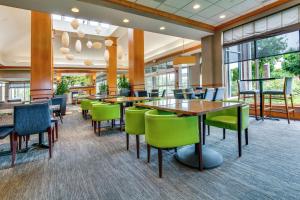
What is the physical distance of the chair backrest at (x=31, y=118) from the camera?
2.34m

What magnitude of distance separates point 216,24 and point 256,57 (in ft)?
6.06

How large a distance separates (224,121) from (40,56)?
588cm

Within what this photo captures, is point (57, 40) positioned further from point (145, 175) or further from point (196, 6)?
point (145, 175)

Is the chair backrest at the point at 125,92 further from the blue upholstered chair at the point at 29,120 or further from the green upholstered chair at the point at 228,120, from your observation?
the green upholstered chair at the point at 228,120

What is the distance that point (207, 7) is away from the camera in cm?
474

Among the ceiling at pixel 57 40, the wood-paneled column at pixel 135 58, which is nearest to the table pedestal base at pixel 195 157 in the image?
the wood-paneled column at pixel 135 58

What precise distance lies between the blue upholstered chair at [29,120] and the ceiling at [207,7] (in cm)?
364

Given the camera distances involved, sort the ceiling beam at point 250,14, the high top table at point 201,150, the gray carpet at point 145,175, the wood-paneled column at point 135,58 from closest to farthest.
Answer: the gray carpet at point 145,175
the high top table at point 201,150
the ceiling beam at point 250,14
the wood-paneled column at point 135,58

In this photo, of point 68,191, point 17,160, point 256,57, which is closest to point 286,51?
point 256,57

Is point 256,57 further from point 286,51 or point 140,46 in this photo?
point 140,46

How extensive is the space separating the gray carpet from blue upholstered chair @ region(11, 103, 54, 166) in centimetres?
45

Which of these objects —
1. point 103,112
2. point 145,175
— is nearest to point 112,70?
point 103,112

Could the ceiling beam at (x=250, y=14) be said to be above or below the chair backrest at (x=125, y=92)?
above

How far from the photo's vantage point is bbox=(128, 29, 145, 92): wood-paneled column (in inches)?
285
